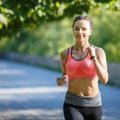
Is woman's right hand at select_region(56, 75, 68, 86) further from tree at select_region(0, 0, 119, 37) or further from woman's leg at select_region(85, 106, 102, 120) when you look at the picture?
tree at select_region(0, 0, 119, 37)

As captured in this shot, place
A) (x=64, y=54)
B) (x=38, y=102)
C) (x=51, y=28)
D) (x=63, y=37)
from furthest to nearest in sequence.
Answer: (x=51, y=28) < (x=63, y=37) < (x=38, y=102) < (x=64, y=54)

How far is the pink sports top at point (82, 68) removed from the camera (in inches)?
197

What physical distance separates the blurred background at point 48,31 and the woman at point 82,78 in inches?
145

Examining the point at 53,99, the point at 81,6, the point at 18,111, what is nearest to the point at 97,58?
the point at 81,6

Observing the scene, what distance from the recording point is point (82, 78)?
504 cm

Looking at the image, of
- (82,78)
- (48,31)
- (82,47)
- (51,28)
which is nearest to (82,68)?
(82,78)

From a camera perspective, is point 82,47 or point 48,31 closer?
point 82,47

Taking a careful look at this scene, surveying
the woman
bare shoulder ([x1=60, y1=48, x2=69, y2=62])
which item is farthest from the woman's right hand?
bare shoulder ([x1=60, y1=48, x2=69, y2=62])

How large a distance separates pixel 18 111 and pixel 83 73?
28.2 ft

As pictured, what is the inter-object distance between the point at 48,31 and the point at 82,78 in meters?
43.2

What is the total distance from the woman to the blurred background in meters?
3.67

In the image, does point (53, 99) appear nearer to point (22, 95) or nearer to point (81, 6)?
point (22, 95)

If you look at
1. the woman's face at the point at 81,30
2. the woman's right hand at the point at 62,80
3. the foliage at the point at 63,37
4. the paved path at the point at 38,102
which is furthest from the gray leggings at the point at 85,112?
the foliage at the point at 63,37

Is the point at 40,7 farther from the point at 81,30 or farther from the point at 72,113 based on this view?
the point at 72,113
